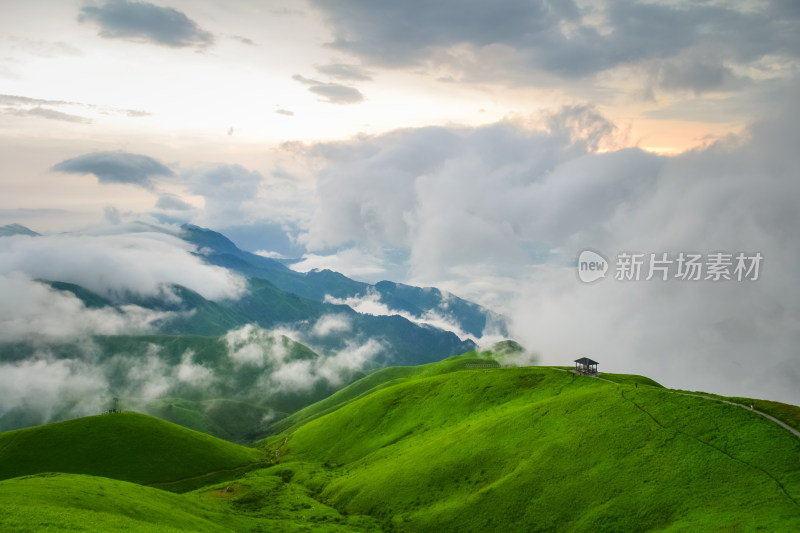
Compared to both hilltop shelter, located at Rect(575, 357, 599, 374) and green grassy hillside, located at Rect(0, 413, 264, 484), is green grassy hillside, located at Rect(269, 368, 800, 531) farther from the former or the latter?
green grassy hillside, located at Rect(0, 413, 264, 484)

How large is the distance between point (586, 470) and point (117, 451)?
14660 centimetres

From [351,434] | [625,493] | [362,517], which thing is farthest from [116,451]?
[625,493]

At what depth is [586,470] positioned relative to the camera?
7731 cm

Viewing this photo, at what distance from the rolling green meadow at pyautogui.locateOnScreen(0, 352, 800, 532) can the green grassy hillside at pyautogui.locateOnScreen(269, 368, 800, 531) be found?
25 cm

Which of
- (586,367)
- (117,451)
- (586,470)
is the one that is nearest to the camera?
(586,470)

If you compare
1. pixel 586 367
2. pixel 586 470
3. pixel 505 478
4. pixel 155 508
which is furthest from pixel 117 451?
pixel 586 367

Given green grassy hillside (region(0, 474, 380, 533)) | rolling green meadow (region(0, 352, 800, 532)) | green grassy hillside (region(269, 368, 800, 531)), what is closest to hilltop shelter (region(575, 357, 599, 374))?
rolling green meadow (region(0, 352, 800, 532))

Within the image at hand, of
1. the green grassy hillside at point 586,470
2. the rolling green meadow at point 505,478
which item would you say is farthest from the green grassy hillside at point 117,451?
the green grassy hillside at point 586,470

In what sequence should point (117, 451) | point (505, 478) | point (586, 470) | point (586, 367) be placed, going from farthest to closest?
point (117, 451), point (586, 367), point (505, 478), point (586, 470)

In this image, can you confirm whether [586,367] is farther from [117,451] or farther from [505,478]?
[117,451]

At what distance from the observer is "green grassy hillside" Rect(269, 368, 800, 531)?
6419 cm

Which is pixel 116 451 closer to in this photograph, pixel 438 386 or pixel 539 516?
pixel 438 386

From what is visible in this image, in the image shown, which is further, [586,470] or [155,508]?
[586,470]

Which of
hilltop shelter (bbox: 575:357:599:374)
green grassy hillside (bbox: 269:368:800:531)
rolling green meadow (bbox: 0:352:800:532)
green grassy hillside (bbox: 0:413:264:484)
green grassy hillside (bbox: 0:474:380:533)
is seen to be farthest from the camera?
green grassy hillside (bbox: 0:413:264:484)
